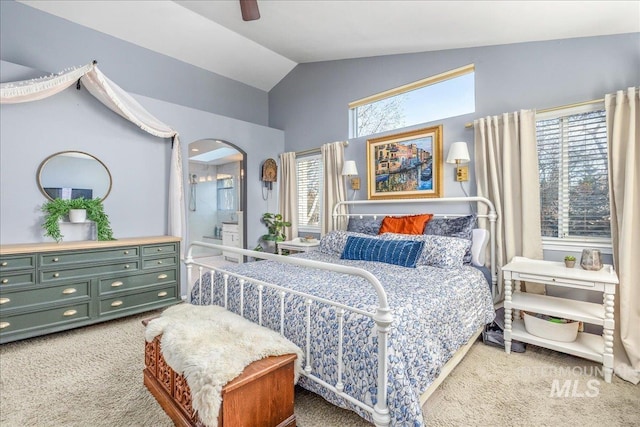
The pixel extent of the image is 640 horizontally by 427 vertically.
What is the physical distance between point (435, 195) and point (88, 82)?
3907 mm

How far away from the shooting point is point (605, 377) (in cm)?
213

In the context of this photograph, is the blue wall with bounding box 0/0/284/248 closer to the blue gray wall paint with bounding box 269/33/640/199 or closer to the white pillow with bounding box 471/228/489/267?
the blue gray wall paint with bounding box 269/33/640/199

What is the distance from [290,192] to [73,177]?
9.15ft

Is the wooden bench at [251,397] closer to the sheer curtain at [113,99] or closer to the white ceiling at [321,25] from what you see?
the sheer curtain at [113,99]

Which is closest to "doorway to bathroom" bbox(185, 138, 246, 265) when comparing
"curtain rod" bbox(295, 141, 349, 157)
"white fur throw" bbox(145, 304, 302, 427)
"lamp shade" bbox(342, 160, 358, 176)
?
"curtain rod" bbox(295, 141, 349, 157)

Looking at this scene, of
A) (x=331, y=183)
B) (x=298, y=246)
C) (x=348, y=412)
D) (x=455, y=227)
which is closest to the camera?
(x=348, y=412)

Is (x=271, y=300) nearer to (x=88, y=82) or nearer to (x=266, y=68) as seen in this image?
(x=88, y=82)

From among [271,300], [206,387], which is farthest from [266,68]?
[206,387]

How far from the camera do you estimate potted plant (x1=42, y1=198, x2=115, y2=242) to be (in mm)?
3016

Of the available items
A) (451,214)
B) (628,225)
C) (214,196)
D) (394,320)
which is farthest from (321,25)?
(214,196)

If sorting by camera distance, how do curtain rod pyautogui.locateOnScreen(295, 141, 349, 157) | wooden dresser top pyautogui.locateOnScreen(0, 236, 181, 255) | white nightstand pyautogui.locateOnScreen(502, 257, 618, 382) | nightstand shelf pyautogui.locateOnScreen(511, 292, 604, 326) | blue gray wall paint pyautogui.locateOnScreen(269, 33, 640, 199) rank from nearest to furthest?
white nightstand pyautogui.locateOnScreen(502, 257, 618, 382), nightstand shelf pyautogui.locateOnScreen(511, 292, 604, 326), blue gray wall paint pyautogui.locateOnScreen(269, 33, 640, 199), wooden dresser top pyautogui.locateOnScreen(0, 236, 181, 255), curtain rod pyautogui.locateOnScreen(295, 141, 349, 157)

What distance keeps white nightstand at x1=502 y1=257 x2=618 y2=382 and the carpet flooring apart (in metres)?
0.16

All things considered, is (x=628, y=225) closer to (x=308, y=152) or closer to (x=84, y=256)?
(x=308, y=152)

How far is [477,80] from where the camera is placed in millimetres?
3193
